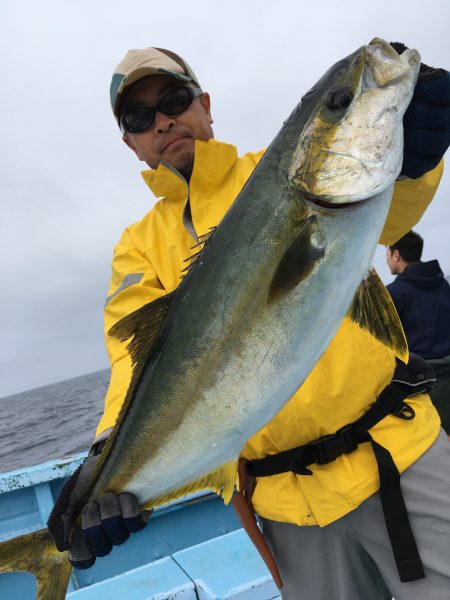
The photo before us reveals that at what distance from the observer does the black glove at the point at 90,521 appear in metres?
2.05

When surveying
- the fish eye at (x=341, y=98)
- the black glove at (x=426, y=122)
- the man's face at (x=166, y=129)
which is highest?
the man's face at (x=166, y=129)

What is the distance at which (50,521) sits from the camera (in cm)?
230

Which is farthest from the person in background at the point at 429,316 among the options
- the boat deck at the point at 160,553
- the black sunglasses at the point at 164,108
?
the black sunglasses at the point at 164,108

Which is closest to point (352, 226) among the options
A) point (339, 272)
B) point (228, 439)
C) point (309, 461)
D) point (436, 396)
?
point (339, 272)

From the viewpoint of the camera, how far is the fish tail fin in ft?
7.68

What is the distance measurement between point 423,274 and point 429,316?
1.58ft

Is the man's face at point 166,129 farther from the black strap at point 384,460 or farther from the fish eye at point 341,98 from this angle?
the black strap at point 384,460

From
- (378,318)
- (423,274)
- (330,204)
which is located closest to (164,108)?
(330,204)

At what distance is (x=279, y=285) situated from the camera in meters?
1.76

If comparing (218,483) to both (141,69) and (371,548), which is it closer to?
(371,548)

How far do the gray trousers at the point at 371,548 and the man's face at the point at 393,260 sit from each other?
3701 millimetres

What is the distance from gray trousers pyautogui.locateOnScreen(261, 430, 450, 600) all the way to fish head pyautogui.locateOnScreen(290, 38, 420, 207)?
1.29m

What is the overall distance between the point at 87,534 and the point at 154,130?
6.99ft

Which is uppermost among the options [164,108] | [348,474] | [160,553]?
[164,108]
